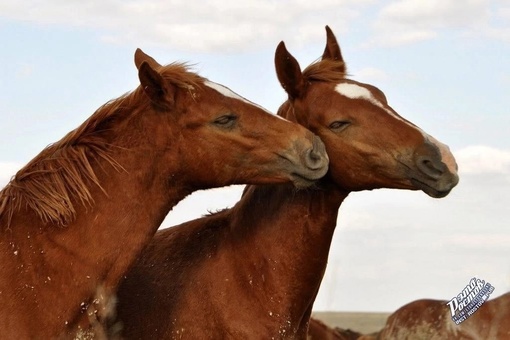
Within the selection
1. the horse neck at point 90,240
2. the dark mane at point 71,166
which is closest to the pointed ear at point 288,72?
the dark mane at point 71,166

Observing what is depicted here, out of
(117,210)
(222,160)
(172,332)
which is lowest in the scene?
(172,332)

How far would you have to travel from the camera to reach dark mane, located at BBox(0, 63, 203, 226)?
6.27 m

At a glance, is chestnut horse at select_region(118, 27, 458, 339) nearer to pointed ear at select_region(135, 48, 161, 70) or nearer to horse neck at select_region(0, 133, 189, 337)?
horse neck at select_region(0, 133, 189, 337)

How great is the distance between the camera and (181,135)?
6.50 m

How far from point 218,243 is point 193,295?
0.45 m

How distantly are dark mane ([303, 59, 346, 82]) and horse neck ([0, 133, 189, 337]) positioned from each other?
1.38 metres

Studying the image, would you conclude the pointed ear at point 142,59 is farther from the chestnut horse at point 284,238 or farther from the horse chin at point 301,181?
the horse chin at point 301,181

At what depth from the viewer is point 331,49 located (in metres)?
7.87

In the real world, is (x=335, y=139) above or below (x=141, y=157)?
above

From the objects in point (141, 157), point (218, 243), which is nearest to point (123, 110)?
point (141, 157)

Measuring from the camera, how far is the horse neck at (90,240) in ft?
19.9

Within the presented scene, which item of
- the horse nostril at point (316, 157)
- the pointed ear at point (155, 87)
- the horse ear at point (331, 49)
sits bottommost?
the horse nostril at point (316, 157)

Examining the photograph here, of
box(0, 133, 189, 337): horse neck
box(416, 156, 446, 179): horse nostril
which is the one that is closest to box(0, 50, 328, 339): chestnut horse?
box(0, 133, 189, 337): horse neck

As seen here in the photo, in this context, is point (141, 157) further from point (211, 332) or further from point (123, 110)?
point (211, 332)
